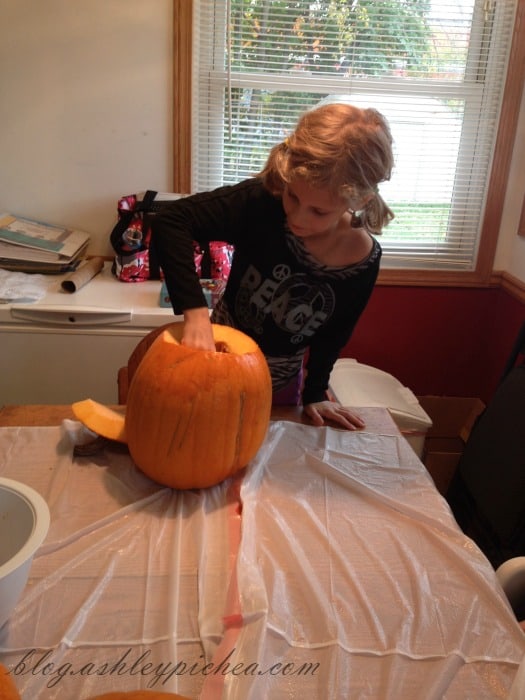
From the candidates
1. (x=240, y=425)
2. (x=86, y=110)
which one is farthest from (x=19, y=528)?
(x=86, y=110)

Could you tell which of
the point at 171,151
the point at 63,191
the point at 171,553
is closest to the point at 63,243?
the point at 63,191

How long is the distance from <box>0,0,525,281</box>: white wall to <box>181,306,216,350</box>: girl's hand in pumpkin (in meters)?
1.24

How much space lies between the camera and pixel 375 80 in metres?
1.95

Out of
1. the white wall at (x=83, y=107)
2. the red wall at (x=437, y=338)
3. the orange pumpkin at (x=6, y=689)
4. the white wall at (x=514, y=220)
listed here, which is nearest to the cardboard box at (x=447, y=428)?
the red wall at (x=437, y=338)

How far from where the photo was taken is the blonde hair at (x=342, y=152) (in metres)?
0.85

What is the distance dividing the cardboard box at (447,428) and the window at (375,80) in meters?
0.70

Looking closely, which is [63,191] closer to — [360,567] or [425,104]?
[425,104]

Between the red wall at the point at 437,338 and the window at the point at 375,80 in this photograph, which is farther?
the red wall at the point at 437,338

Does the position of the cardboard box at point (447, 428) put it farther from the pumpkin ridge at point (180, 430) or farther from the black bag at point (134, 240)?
the pumpkin ridge at point (180, 430)

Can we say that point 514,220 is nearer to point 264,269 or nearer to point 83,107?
point 264,269

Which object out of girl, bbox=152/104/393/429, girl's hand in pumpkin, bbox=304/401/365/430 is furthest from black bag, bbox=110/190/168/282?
girl's hand in pumpkin, bbox=304/401/365/430

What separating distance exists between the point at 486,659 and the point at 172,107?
1826 mm

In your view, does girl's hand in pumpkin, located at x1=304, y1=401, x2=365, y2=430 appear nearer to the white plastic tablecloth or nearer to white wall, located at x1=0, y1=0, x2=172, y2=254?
the white plastic tablecloth

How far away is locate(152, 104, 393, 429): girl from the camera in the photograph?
0.87 m
